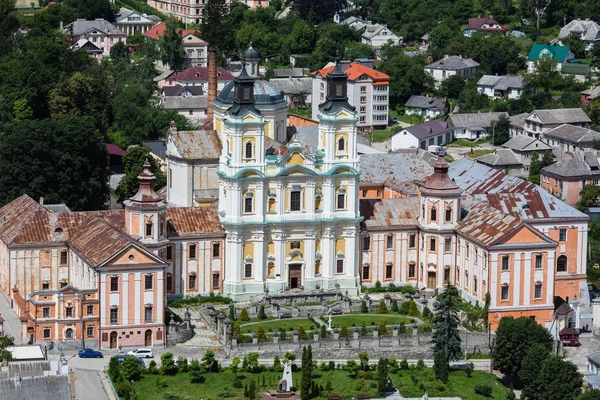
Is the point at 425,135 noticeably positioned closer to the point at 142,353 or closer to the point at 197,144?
the point at 197,144

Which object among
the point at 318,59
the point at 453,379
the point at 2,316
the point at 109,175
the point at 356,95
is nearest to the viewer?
the point at 453,379

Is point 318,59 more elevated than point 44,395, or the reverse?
point 318,59

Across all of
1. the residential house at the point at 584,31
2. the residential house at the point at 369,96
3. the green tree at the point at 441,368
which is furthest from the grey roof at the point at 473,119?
the green tree at the point at 441,368

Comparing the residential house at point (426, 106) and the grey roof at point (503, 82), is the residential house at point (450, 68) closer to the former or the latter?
the grey roof at point (503, 82)

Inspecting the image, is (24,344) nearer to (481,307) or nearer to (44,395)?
(44,395)

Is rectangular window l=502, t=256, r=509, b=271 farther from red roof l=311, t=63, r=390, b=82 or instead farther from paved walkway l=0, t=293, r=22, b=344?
red roof l=311, t=63, r=390, b=82

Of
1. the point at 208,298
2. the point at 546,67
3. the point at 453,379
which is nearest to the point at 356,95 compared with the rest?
the point at 546,67

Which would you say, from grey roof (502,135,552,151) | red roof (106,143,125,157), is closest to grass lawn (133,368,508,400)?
red roof (106,143,125,157)

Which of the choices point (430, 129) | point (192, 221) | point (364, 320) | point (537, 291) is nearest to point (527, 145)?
point (430, 129)
